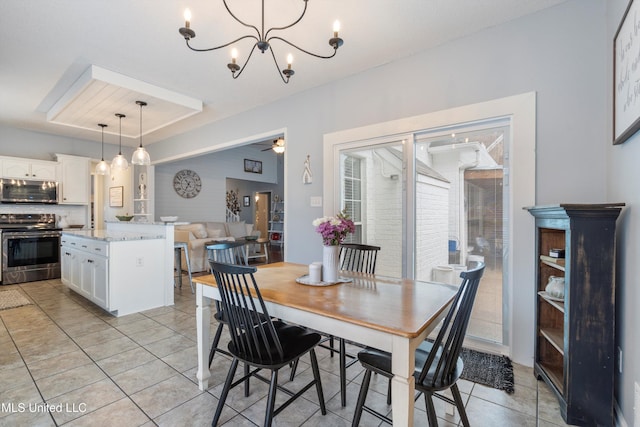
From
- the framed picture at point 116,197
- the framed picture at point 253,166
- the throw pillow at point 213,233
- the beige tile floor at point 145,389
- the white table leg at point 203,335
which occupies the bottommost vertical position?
the beige tile floor at point 145,389

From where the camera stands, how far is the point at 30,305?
3.93 m

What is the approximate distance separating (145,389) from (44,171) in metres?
5.56

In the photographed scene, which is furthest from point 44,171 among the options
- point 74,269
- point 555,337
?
point 555,337

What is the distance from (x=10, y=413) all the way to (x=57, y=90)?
143 inches

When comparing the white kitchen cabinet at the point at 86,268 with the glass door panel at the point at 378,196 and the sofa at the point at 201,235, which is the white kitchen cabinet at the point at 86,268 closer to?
the sofa at the point at 201,235

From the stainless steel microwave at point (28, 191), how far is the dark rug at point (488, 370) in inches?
279

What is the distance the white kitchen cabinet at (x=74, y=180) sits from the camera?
5.82 m

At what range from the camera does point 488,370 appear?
234cm

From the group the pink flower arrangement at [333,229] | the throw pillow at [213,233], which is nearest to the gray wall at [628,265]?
the pink flower arrangement at [333,229]

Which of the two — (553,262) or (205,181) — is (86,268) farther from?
(553,262)

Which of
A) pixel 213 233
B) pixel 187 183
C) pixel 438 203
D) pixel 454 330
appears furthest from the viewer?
pixel 187 183

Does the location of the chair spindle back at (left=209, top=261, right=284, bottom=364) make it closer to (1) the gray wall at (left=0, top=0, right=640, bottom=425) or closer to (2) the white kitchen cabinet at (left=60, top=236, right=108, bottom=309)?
(1) the gray wall at (left=0, top=0, right=640, bottom=425)

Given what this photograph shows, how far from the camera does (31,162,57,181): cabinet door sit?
5.49 m

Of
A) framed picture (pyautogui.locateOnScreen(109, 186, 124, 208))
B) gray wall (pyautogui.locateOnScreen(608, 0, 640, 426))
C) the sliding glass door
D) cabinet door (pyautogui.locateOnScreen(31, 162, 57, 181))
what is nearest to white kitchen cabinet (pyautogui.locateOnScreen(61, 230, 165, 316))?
cabinet door (pyautogui.locateOnScreen(31, 162, 57, 181))
